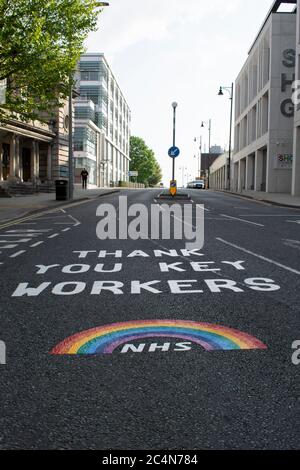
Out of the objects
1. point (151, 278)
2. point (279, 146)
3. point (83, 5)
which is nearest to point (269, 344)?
point (151, 278)

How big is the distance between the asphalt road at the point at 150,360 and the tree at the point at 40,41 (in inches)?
597

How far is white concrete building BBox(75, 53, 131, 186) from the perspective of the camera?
218 feet

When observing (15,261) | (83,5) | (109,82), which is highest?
(109,82)

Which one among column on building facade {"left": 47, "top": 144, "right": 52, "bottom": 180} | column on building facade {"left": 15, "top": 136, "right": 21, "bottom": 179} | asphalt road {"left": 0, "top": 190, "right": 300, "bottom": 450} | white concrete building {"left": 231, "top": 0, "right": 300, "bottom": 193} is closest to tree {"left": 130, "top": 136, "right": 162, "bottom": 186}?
white concrete building {"left": 231, "top": 0, "right": 300, "bottom": 193}

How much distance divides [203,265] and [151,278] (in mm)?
1415

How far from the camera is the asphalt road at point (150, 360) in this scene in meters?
2.65

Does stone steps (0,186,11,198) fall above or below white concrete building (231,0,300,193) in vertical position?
below

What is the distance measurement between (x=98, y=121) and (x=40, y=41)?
59.2m

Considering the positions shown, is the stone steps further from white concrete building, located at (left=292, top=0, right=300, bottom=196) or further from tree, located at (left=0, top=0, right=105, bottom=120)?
white concrete building, located at (left=292, top=0, right=300, bottom=196)

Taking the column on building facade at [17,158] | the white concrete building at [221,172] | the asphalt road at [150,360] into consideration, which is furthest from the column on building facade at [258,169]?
the asphalt road at [150,360]

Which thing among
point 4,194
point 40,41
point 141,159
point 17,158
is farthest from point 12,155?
point 141,159

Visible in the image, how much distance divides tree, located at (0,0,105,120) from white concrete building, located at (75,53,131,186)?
4252 centimetres

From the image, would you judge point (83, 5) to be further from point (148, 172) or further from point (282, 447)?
point (148, 172)

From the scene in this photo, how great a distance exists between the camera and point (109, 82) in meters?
87.8
